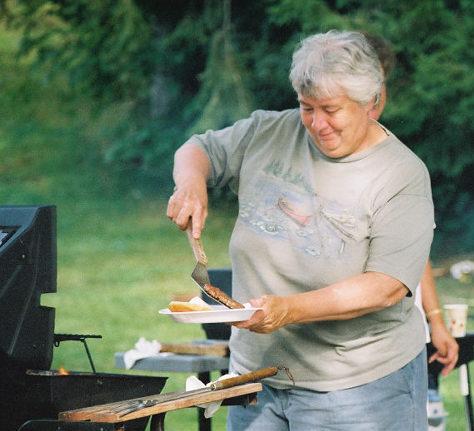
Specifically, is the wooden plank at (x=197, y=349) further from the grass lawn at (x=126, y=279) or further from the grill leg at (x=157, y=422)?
the grass lawn at (x=126, y=279)

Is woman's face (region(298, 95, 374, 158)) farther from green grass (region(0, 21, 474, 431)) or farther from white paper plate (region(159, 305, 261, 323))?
green grass (region(0, 21, 474, 431))

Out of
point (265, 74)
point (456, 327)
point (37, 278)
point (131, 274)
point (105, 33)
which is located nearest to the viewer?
point (37, 278)

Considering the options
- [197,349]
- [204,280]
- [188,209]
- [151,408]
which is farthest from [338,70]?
[197,349]

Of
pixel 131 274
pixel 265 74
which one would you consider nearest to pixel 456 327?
pixel 131 274

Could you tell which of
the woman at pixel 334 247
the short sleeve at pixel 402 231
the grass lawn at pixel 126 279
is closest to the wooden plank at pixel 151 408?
the woman at pixel 334 247

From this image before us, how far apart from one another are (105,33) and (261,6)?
1643mm

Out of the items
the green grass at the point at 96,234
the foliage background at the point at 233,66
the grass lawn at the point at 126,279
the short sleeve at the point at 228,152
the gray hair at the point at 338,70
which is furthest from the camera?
the foliage background at the point at 233,66

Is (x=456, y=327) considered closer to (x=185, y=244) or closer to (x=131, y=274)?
(x=131, y=274)

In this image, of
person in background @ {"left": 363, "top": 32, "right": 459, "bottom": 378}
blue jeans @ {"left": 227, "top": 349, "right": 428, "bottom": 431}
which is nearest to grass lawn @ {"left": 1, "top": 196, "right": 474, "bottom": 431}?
person in background @ {"left": 363, "top": 32, "right": 459, "bottom": 378}

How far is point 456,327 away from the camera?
4.35 metres

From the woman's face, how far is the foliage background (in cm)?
615

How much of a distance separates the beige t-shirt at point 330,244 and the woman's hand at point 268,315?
0.82 feet

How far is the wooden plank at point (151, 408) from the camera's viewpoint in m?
2.72

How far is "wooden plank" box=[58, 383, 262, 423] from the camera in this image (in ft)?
8.91
